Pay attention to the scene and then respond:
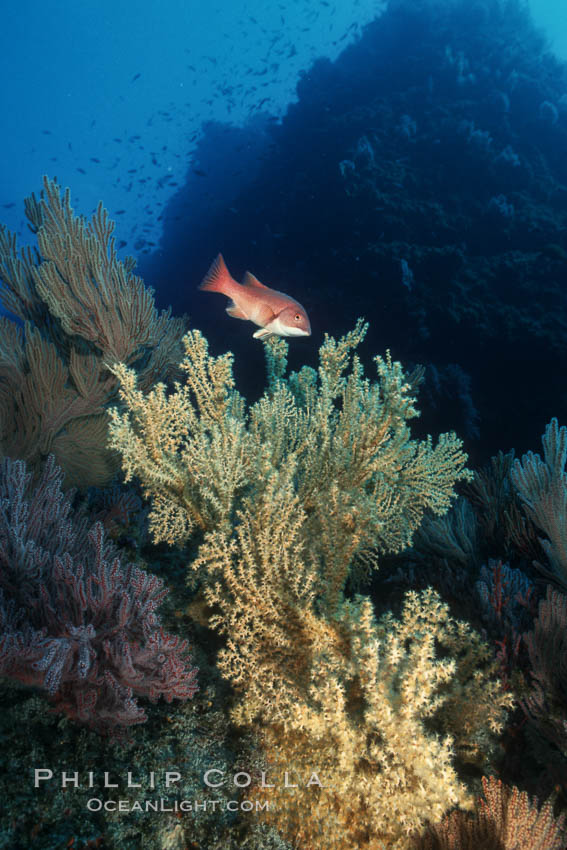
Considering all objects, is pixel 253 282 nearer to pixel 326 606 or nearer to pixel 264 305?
pixel 264 305

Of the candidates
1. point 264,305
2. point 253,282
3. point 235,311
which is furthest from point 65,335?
point 264,305

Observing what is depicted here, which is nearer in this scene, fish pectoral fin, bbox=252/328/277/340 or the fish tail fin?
fish pectoral fin, bbox=252/328/277/340

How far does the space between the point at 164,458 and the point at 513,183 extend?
39.8 feet

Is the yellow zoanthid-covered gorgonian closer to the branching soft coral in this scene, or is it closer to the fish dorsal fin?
the fish dorsal fin

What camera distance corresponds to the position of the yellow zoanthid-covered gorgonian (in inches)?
65.8

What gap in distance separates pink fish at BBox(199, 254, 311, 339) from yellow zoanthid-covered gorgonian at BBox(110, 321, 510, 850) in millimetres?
431

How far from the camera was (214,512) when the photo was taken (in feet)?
8.29

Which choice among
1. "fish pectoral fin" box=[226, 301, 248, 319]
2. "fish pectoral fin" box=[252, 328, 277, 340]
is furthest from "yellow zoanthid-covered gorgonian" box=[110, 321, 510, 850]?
"fish pectoral fin" box=[226, 301, 248, 319]

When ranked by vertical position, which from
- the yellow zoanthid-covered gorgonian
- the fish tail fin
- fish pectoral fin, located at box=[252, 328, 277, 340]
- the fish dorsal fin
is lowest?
the yellow zoanthid-covered gorgonian

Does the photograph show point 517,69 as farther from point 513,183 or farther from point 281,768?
point 281,768

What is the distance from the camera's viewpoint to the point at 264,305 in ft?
10.1

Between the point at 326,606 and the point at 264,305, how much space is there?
87.4 inches

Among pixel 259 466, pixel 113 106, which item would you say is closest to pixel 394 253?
pixel 259 466

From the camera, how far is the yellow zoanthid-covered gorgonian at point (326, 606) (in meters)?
1.67
